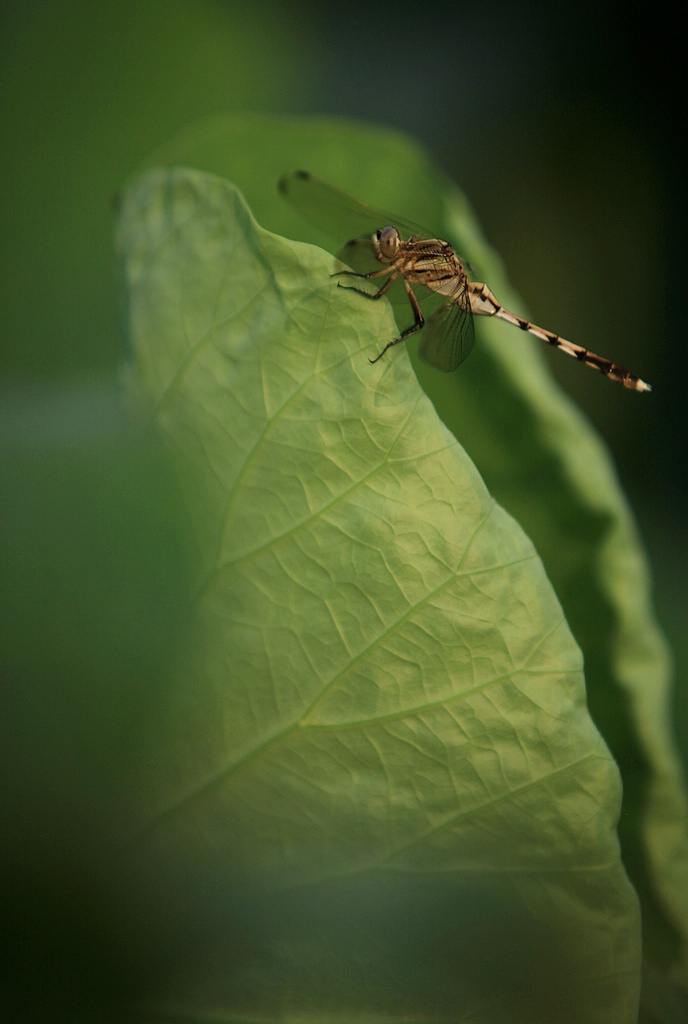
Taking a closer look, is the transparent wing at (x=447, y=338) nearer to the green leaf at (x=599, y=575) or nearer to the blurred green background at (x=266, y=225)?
the green leaf at (x=599, y=575)

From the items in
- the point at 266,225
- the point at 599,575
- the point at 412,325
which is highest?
the point at 266,225

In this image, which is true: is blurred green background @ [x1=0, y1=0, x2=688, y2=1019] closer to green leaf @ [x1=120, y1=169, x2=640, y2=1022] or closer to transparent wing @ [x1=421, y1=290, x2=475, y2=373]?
green leaf @ [x1=120, y1=169, x2=640, y2=1022]

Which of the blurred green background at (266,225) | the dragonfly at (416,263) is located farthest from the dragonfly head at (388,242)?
the blurred green background at (266,225)

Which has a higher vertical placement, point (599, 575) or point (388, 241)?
point (388, 241)

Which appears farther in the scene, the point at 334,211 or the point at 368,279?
the point at 334,211

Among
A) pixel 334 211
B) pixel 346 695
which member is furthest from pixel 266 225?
pixel 346 695

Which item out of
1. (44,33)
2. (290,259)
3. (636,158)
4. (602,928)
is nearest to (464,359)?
(290,259)

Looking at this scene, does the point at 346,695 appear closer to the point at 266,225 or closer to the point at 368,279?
the point at 368,279
